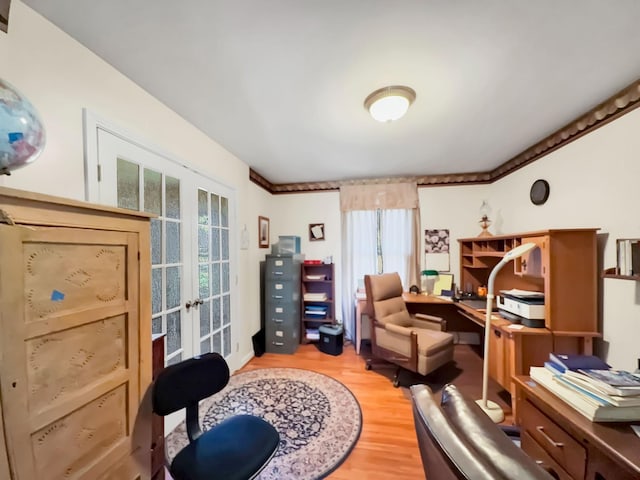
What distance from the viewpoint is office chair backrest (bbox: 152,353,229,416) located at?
1.11 meters

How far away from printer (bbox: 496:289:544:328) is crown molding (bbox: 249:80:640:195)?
1343mm

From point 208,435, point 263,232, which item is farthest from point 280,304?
point 208,435

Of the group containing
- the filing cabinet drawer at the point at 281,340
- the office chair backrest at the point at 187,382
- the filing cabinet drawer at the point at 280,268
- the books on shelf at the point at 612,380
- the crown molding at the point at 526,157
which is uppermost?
the crown molding at the point at 526,157

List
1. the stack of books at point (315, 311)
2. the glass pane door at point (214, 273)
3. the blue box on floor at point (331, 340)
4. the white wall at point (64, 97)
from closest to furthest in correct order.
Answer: the white wall at point (64, 97)
the glass pane door at point (214, 273)
the blue box on floor at point (331, 340)
the stack of books at point (315, 311)

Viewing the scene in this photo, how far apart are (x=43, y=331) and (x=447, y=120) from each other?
2532 millimetres

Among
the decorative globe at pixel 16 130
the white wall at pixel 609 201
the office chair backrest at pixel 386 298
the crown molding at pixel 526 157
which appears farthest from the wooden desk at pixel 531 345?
the decorative globe at pixel 16 130

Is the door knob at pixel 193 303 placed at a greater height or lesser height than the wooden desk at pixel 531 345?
greater

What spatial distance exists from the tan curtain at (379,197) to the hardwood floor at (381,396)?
6.53 feet

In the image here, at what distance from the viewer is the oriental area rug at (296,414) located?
1.63m

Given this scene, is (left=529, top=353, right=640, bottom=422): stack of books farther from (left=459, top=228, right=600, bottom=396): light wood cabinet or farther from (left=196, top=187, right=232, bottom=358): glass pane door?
(left=196, top=187, right=232, bottom=358): glass pane door

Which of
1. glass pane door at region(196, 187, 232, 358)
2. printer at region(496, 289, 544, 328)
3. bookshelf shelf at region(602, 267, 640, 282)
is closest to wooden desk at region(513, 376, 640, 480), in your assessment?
bookshelf shelf at region(602, 267, 640, 282)

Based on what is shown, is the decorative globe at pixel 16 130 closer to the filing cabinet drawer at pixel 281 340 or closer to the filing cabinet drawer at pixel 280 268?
the filing cabinet drawer at pixel 280 268

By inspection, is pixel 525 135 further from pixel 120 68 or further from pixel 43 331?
pixel 43 331

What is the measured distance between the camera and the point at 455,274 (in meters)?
3.57
